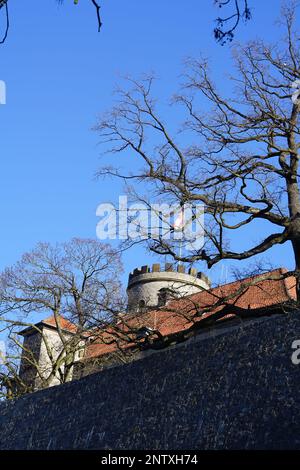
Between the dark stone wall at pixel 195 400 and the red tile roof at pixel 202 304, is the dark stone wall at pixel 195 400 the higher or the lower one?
the lower one

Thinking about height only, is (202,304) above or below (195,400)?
above

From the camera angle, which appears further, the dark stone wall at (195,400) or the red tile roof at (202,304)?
the red tile roof at (202,304)

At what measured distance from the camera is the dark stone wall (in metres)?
7.43

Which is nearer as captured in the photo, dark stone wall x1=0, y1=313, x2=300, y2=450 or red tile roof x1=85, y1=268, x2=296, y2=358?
dark stone wall x1=0, y1=313, x2=300, y2=450

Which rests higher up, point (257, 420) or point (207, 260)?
point (207, 260)

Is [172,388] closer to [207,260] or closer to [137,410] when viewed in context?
[137,410]

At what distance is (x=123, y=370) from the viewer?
10453mm

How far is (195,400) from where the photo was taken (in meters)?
8.55

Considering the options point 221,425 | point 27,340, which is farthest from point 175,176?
point 27,340

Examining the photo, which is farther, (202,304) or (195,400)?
(202,304)

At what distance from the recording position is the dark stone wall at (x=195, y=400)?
24.4ft
